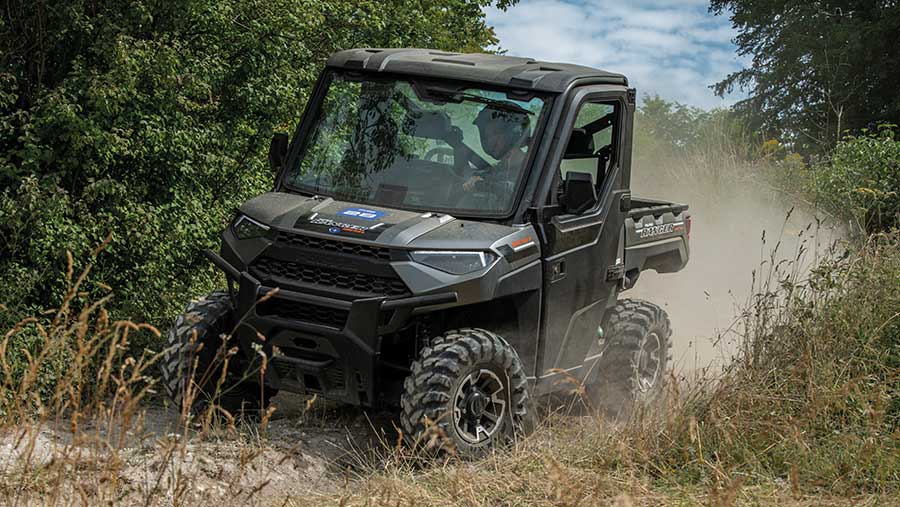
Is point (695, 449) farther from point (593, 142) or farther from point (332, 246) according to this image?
point (593, 142)

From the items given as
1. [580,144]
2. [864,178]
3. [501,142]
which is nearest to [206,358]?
[501,142]

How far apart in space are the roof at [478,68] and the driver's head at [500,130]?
0.18 m

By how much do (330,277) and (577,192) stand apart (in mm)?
1545

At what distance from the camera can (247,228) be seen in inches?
284

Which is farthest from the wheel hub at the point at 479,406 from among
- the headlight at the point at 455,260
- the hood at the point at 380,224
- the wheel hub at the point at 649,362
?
the wheel hub at the point at 649,362

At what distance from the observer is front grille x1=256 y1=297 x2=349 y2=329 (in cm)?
674

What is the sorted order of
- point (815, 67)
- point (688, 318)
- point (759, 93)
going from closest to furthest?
point (688, 318) → point (815, 67) → point (759, 93)

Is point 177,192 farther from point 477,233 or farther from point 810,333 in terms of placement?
point 810,333

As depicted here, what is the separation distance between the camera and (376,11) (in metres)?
11.8

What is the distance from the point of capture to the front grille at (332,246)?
265 inches

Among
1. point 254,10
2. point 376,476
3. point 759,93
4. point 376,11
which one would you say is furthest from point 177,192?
point 759,93

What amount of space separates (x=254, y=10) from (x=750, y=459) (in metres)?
6.51

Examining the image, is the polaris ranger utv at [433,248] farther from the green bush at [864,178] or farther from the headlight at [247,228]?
the green bush at [864,178]

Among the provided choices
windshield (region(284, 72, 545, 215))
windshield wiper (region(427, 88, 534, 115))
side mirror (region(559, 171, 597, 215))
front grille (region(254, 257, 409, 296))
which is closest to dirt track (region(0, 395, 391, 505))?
front grille (region(254, 257, 409, 296))
